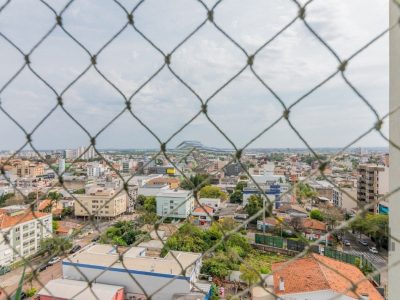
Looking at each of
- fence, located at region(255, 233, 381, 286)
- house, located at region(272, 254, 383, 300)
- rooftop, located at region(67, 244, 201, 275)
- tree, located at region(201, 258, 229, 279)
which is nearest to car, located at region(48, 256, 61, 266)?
rooftop, located at region(67, 244, 201, 275)

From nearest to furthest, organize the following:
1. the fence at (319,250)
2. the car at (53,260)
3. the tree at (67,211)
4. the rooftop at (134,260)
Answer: the car at (53,260) < the rooftop at (134,260) < the fence at (319,250) < the tree at (67,211)

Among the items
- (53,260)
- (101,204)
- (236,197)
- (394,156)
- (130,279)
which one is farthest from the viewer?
(236,197)

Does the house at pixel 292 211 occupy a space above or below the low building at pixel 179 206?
below

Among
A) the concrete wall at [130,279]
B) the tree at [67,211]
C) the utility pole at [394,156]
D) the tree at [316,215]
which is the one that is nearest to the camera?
the utility pole at [394,156]

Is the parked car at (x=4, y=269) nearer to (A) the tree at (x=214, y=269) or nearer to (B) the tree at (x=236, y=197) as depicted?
(A) the tree at (x=214, y=269)

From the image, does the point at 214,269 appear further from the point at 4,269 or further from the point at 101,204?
the point at 101,204

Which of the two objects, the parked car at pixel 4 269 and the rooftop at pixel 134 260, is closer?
the rooftop at pixel 134 260

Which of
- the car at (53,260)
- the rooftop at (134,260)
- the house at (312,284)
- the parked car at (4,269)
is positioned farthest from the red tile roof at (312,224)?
the parked car at (4,269)

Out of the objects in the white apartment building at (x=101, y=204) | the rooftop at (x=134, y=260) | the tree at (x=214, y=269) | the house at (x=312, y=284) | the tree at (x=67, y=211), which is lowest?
the tree at (x=214, y=269)

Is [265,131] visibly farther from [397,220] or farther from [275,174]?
[275,174]

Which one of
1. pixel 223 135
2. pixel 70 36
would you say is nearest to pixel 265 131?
pixel 223 135

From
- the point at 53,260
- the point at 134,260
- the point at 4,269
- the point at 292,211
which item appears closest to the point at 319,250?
the point at 292,211
